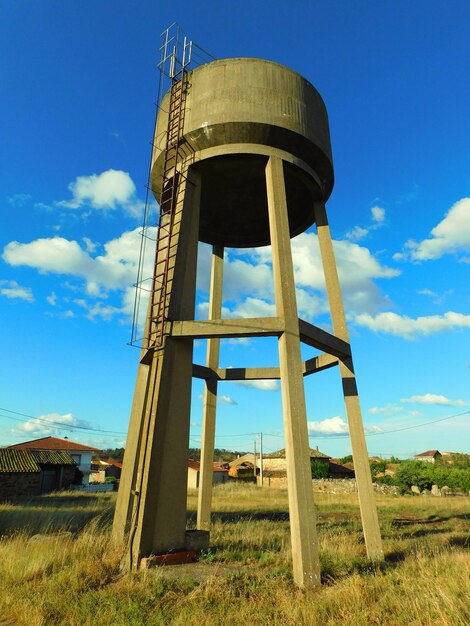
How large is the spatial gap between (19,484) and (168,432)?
26364 mm

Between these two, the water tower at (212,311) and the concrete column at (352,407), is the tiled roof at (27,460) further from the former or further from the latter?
the concrete column at (352,407)

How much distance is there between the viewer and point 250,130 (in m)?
8.89

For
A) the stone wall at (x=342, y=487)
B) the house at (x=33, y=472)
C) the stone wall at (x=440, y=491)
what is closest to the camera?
the house at (x=33, y=472)

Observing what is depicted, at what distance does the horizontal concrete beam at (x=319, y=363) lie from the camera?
952 centimetres

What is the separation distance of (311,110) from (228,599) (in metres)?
9.57

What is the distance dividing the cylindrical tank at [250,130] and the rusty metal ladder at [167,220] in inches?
10.0

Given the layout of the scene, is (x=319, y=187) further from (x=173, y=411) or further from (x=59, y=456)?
(x=59, y=456)

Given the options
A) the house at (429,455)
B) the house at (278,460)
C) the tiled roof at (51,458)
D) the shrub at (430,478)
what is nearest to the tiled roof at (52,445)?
the tiled roof at (51,458)

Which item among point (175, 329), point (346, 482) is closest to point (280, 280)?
point (175, 329)

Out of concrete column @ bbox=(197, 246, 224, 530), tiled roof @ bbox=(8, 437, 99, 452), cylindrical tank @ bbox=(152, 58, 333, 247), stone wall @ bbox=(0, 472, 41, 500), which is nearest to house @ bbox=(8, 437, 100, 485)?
tiled roof @ bbox=(8, 437, 99, 452)

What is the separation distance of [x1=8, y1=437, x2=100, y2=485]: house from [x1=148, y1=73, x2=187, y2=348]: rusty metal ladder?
3881 cm

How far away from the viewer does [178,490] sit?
788 centimetres

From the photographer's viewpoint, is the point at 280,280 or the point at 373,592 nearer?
the point at 373,592

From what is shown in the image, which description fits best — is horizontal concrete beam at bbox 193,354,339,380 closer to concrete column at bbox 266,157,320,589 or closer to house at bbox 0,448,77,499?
concrete column at bbox 266,157,320,589
